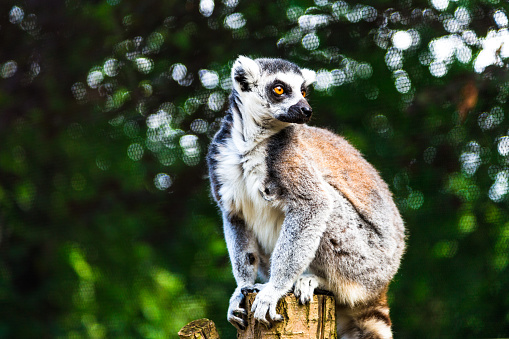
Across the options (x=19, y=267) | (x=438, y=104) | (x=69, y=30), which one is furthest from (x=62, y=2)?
(x=438, y=104)

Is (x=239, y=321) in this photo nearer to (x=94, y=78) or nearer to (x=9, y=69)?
(x=94, y=78)

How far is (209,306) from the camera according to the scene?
4500 millimetres

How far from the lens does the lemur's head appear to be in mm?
2354

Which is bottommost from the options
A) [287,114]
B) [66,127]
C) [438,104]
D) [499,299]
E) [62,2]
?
[499,299]

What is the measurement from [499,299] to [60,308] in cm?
377

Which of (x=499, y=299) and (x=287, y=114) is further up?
(x=287, y=114)

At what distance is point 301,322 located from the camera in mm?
2043

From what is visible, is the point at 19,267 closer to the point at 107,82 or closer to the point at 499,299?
the point at 107,82

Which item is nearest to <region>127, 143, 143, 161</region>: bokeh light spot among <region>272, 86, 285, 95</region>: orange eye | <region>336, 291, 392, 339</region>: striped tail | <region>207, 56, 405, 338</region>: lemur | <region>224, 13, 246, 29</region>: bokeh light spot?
<region>224, 13, 246, 29</region>: bokeh light spot

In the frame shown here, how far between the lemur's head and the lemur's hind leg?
673 mm

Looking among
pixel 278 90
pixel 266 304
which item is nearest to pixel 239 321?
pixel 266 304

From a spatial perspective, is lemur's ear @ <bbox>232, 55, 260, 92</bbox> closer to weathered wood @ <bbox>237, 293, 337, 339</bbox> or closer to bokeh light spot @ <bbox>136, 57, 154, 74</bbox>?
weathered wood @ <bbox>237, 293, 337, 339</bbox>

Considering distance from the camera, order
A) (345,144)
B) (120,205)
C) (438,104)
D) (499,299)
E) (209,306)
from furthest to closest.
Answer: (120,205) < (209,306) < (438,104) < (499,299) < (345,144)

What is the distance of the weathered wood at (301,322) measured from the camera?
2.03 meters
